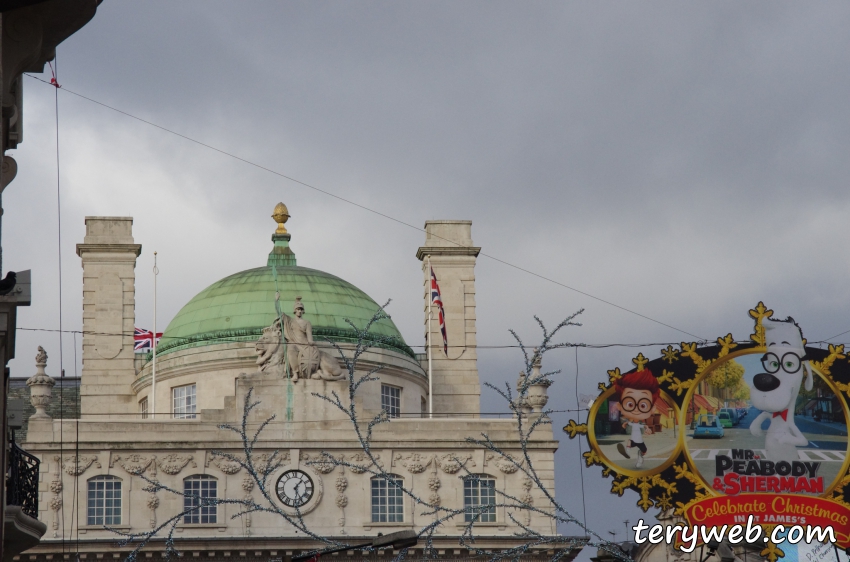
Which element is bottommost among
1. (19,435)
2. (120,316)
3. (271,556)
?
(271,556)

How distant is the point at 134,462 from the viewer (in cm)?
6838

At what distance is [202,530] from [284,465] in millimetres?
3865

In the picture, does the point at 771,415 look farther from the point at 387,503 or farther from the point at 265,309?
the point at 265,309

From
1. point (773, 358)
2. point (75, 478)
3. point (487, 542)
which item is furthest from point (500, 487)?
point (773, 358)

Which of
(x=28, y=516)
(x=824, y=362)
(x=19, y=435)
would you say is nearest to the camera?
(x=28, y=516)

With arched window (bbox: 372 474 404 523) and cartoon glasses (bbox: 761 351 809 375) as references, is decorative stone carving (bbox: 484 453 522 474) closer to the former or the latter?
arched window (bbox: 372 474 404 523)

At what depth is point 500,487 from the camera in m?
69.4

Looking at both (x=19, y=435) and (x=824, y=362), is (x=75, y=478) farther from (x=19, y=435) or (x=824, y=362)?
(x=824, y=362)

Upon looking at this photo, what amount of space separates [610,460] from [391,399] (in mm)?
35544

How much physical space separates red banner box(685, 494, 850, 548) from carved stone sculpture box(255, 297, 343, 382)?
96.1 ft

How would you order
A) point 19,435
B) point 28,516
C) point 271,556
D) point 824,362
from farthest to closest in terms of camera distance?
point 19,435
point 271,556
point 824,362
point 28,516

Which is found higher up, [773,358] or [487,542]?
[773,358]

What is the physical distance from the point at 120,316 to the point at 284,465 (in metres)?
13.8

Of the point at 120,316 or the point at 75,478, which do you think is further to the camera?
the point at 120,316
